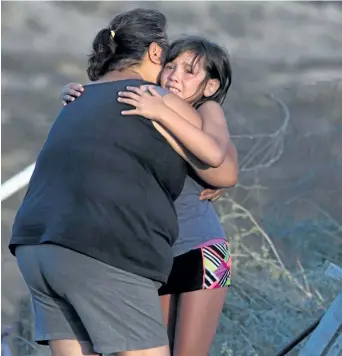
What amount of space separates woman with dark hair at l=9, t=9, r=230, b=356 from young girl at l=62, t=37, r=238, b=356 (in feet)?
0.99

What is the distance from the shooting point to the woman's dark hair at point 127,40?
8.07 feet

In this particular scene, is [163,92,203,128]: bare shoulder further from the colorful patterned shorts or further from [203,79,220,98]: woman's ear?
the colorful patterned shorts

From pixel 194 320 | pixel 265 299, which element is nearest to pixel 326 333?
pixel 194 320

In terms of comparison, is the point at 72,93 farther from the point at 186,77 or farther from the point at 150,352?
the point at 150,352

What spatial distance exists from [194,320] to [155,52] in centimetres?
80

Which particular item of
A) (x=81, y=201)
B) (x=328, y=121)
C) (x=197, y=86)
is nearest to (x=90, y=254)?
(x=81, y=201)

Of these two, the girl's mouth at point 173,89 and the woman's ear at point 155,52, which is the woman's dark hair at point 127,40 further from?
the girl's mouth at point 173,89

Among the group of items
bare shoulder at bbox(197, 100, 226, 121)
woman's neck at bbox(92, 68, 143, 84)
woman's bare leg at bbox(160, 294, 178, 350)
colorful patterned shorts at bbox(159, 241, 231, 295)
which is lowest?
woman's bare leg at bbox(160, 294, 178, 350)

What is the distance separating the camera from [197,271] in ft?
8.84

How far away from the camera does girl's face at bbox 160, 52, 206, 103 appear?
2697 mm

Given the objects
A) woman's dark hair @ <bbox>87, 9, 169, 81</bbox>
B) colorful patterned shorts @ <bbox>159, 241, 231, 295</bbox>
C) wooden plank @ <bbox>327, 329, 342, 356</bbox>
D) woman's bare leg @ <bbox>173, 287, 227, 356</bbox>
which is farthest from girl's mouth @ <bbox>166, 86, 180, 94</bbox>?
wooden plank @ <bbox>327, 329, 342, 356</bbox>

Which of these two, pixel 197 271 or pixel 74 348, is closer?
pixel 74 348

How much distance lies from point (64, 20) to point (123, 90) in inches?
109

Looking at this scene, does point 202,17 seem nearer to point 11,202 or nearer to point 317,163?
point 317,163
